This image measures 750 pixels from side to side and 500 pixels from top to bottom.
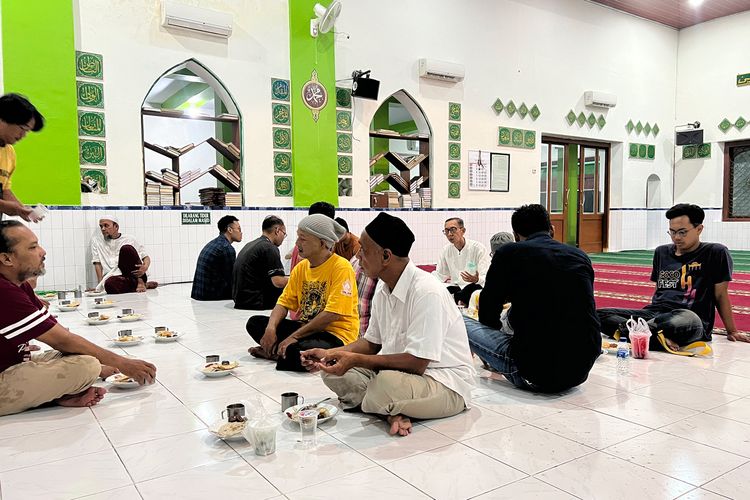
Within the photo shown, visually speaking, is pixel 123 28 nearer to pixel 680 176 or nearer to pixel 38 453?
pixel 38 453

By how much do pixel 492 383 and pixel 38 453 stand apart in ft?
6.88

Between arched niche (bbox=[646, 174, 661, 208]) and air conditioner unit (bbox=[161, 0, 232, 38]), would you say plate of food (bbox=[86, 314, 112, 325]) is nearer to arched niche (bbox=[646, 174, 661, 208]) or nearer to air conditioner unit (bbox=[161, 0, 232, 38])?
air conditioner unit (bbox=[161, 0, 232, 38])

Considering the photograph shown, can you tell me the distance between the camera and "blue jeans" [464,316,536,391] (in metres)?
2.81

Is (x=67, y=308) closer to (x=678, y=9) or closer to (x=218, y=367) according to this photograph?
(x=218, y=367)

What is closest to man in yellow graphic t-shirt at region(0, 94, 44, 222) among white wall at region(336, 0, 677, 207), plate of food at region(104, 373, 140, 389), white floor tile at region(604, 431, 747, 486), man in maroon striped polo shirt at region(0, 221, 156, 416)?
man in maroon striped polo shirt at region(0, 221, 156, 416)

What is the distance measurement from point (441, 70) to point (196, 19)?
387cm

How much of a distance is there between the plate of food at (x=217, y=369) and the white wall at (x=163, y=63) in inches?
171

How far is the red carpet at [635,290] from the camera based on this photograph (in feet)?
16.3

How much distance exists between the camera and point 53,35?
6223mm

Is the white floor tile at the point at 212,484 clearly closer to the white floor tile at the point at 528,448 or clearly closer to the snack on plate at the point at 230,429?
the snack on plate at the point at 230,429

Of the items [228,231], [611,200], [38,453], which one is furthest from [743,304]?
[611,200]

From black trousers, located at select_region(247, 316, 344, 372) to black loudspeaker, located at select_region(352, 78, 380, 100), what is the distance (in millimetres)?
5493

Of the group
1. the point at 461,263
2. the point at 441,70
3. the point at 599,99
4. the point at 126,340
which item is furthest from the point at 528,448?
the point at 599,99

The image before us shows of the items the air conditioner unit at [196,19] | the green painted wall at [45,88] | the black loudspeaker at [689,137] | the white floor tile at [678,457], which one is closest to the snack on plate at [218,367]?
the white floor tile at [678,457]
